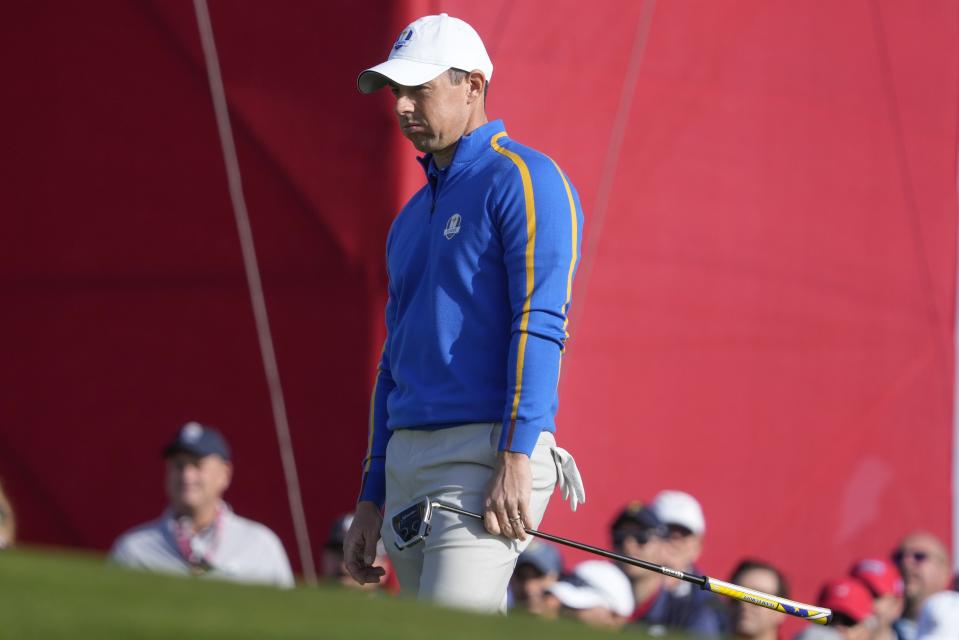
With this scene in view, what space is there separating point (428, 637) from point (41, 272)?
19.7 ft

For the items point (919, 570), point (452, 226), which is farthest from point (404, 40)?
point (919, 570)

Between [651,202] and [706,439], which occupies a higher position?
[651,202]

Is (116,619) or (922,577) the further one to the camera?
(922,577)

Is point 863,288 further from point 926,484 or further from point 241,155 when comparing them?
point 241,155

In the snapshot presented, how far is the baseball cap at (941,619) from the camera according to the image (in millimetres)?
4898

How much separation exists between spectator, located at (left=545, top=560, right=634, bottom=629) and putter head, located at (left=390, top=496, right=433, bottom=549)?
2.05 meters

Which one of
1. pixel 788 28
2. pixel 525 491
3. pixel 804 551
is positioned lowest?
pixel 525 491

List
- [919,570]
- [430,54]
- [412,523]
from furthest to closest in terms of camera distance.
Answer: [919,570]
[430,54]
[412,523]

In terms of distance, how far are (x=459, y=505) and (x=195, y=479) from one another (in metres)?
3.04

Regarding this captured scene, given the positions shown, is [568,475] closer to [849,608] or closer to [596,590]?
[596,590]

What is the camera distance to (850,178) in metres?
8.56

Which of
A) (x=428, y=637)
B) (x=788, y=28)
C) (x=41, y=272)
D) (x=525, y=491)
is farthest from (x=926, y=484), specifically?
(x=428, y=637)

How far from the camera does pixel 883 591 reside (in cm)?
610

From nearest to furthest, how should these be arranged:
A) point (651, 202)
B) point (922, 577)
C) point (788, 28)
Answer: point (922, 577), point (651, 202), point (788, 28)
